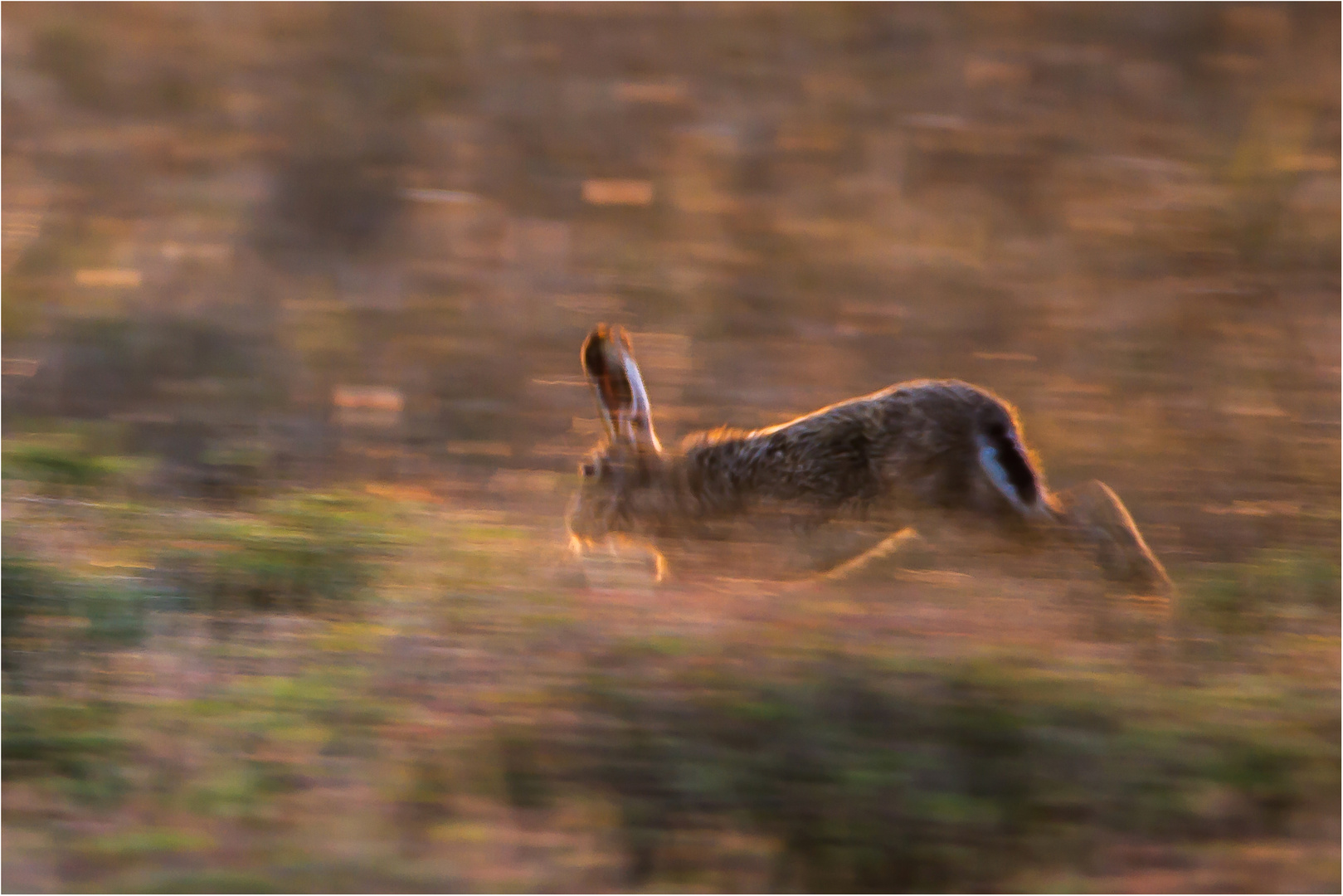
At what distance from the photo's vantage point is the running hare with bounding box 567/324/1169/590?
483cm

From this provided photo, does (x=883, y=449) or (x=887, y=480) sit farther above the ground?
(x=883, y=449)

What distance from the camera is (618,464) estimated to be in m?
5.47

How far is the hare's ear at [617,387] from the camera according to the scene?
5355 millimetres

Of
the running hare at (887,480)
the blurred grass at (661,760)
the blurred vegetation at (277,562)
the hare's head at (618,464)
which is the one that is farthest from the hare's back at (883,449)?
the blurred vegetation at (277,562)

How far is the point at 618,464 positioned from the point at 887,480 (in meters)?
1.18

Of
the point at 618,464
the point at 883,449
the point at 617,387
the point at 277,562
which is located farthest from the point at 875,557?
the point at 277,562

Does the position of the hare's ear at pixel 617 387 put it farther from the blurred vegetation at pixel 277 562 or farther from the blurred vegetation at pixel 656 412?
the blurred vegetation at pixel 277 562

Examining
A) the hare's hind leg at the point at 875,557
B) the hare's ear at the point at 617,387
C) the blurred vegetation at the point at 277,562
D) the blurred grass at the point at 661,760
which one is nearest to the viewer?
the blurred grass at the point at 661,760

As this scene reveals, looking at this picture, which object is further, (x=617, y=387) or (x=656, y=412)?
(x=656, y=412)

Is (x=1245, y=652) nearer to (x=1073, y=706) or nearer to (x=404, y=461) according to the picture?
(x=1073, y=706)

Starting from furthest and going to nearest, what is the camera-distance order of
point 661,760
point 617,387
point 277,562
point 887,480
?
1. point 617,387
2. point 887,480
3. point 277,562
4. point 661,760

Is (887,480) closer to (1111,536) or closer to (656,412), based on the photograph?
(1111,536)

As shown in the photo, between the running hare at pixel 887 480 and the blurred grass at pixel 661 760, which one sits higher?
the running hare at pixel 887 480

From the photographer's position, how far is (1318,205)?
7117 millimetres
